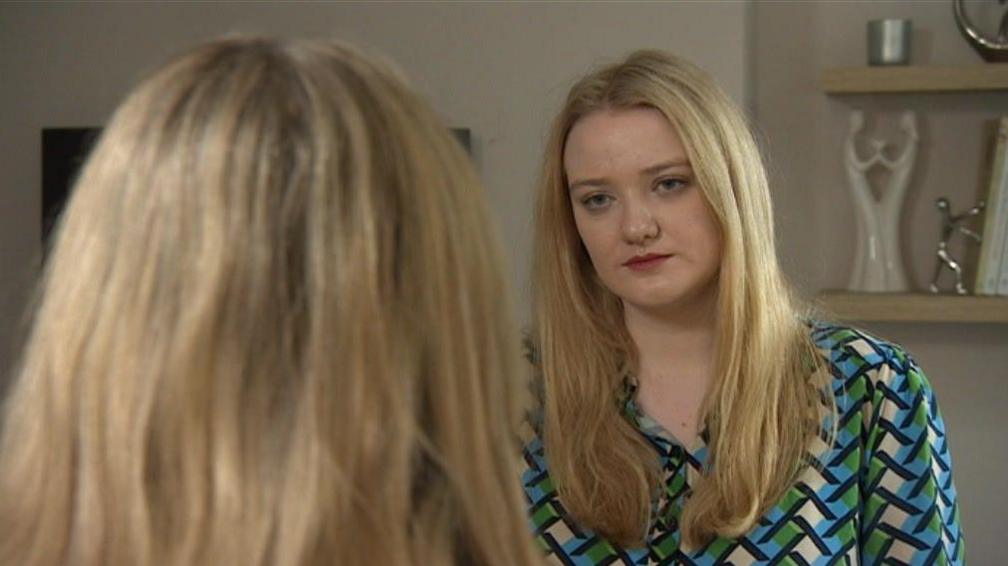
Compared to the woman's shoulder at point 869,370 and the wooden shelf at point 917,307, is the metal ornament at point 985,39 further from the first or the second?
the woman's shoulder at point 869,370

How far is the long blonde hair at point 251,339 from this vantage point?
0.66 meters

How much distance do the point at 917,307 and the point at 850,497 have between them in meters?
1.12

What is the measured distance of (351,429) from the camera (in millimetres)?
673

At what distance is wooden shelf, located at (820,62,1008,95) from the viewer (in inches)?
100

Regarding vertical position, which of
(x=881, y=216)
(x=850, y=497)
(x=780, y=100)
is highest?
(x=780, y=100)

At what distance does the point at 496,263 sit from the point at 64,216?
0.21 metres

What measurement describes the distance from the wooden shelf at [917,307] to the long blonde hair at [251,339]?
1.95m

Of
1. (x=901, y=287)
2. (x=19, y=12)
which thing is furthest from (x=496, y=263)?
(x=19, y=12)

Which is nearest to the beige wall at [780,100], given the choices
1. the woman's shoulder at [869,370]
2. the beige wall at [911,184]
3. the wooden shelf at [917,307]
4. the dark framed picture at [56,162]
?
the beige wall at [911,184]

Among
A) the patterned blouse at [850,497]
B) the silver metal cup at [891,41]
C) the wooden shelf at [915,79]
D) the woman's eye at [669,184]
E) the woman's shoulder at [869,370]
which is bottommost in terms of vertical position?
the patterned blouse at [850,497]

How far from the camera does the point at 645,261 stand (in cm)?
157

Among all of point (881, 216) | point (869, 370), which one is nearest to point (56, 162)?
point (881, 216)

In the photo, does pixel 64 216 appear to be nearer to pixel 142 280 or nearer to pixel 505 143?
pixel 142 280

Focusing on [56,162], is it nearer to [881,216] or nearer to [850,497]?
[881,216]
